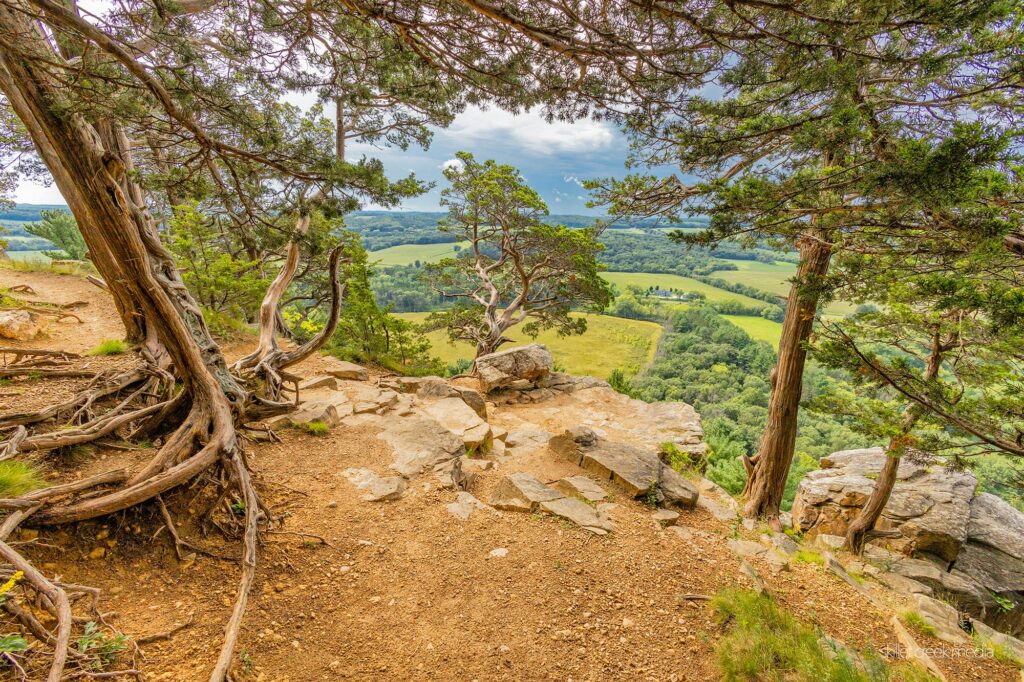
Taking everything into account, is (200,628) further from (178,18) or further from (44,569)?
(178,18)

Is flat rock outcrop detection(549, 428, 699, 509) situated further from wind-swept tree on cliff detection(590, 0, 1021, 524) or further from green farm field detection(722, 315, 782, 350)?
green farm field detection(722, 315, 782, 350)

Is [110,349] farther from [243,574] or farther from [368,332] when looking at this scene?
[368,332]

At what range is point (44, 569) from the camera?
2.14 meters

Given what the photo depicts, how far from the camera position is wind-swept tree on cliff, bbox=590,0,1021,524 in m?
2.81

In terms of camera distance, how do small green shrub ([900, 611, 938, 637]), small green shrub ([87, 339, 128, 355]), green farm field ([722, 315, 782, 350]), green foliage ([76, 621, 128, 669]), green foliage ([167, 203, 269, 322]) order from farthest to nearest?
1. green farm field ([722, 315, 782, 350])
2. green foliage ([167, 203, 269, 322])
3. small green shrub ([87, 339, 128, 355])
4. small green shrub ([900, 611, 938, 637])
5. green foliage ([76, 621, 128, 669])

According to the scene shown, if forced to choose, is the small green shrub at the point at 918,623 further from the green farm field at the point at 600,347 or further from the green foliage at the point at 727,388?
the green farm field at the point at 600,347

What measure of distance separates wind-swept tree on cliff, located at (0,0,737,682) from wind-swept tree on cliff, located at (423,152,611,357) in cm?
700

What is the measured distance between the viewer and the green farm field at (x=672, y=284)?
6950 centimetres

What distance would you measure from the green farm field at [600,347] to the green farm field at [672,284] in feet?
48.2

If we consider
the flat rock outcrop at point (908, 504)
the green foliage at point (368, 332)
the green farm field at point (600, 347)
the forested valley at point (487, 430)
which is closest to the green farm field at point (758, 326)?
the green farm field at point (600, 347)

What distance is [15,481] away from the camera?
7.55ft

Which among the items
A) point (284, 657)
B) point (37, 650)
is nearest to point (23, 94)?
point (37, 650)

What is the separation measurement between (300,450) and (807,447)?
31083mm

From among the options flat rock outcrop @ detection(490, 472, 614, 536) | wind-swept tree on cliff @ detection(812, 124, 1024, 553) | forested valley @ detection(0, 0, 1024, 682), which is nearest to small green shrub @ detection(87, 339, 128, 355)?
forested valley @ detection(0, 0, 1024, 682)
